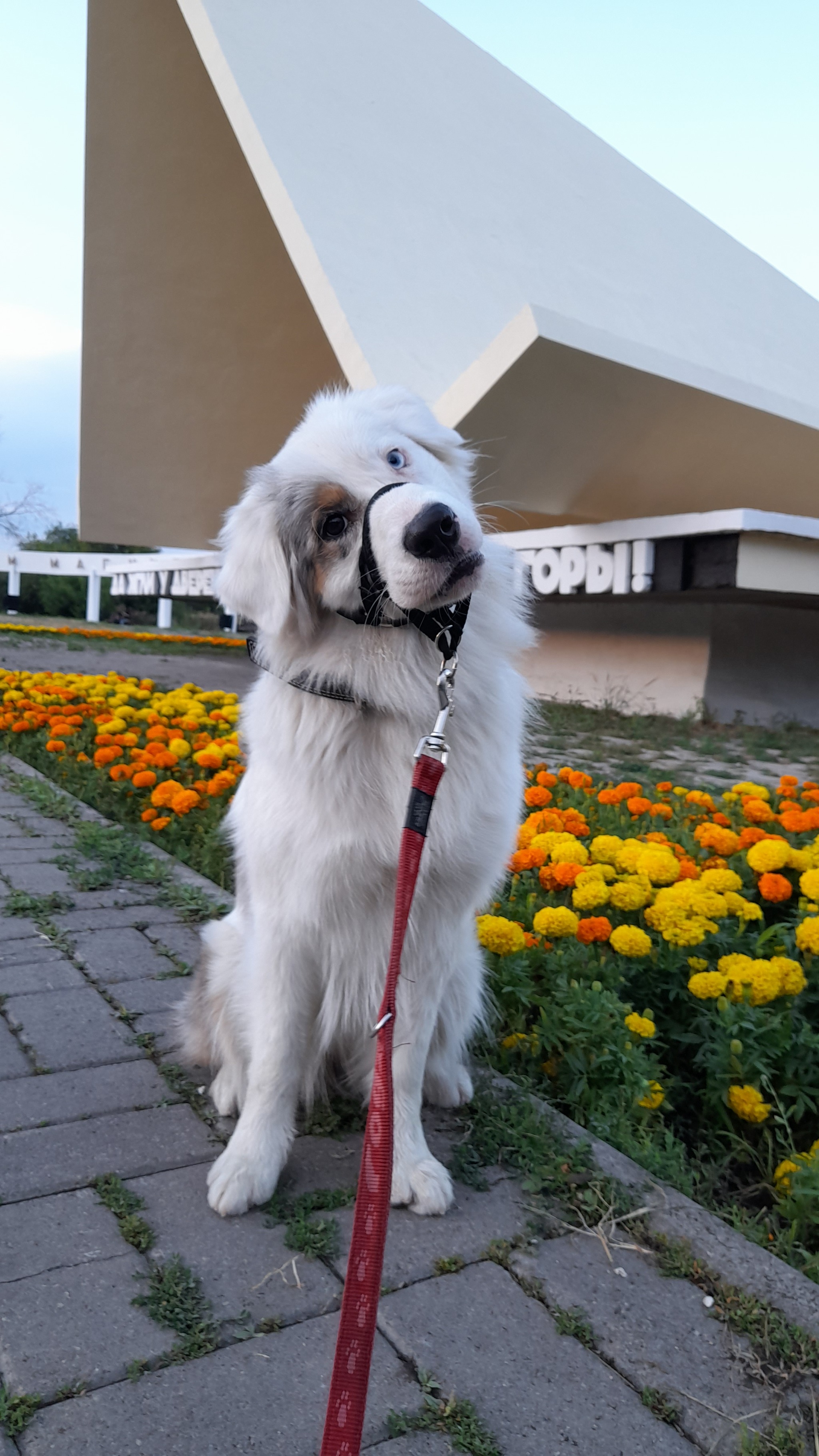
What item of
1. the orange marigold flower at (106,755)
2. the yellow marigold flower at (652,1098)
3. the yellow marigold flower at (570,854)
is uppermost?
the yellow marigold flower at (570,854)

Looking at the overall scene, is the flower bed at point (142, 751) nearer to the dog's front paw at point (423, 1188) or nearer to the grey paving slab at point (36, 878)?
the grey paving slab at point (36, 878)

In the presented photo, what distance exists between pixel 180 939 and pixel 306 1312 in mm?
1832

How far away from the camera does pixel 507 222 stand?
1174cm

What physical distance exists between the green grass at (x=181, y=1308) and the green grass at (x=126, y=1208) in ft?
0.26

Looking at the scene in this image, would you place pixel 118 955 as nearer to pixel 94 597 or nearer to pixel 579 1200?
pixel 579 1200

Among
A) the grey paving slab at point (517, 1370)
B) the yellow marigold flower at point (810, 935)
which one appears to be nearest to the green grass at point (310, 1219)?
the grey paving slab at point (517, 1370)

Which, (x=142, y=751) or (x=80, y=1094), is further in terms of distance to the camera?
(x=142, y=751)

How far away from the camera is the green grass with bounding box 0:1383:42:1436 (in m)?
1.33

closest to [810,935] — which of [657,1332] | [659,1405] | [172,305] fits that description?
[657,1332]

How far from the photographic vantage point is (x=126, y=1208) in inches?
73.2

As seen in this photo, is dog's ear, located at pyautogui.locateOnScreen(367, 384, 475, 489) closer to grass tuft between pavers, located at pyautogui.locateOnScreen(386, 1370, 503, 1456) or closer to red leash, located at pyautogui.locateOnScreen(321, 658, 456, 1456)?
red leash, located at pyautogui.locateOnScreen(321, 658, 456, 1456)

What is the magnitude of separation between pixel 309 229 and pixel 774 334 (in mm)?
8164

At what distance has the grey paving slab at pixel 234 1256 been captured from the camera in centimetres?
163

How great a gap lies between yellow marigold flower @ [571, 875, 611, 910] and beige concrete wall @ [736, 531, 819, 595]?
7.15 metres
